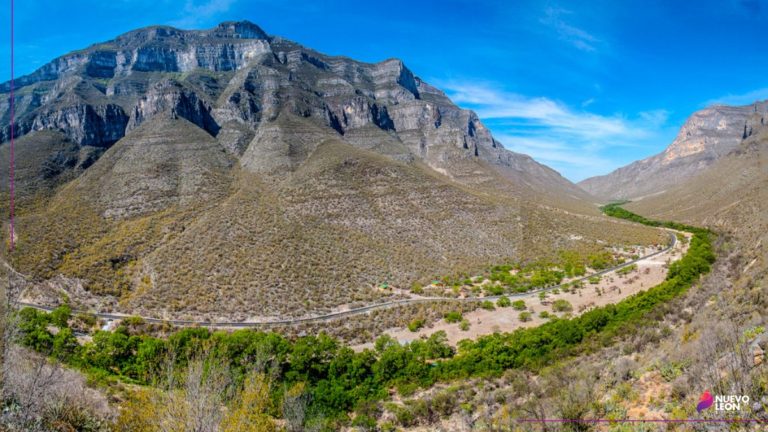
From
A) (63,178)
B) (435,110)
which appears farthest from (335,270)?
(435,110)

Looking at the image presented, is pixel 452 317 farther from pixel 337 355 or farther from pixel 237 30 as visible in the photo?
pixel 237 30

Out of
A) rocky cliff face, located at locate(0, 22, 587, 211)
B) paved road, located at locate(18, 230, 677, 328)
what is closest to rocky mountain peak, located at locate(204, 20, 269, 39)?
rocky cliff face, located at locate(0, 22, 587, 211)

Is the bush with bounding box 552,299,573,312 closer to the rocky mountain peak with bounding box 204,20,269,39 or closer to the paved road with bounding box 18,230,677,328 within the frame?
the paved road with bounding box 18,230,677,328

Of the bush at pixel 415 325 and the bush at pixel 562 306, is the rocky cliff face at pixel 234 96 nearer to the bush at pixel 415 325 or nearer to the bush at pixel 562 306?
the bush at pixel 415 325

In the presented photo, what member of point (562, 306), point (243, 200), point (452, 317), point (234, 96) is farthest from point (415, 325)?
point (234, 96)

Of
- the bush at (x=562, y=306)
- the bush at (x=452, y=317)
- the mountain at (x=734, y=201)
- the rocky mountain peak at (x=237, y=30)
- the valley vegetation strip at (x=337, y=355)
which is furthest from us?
the rocky mountain peak at (x=237, y=30)

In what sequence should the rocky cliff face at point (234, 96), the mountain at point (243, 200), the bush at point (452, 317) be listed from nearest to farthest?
1. the bush at point (452, 317)
2. the mountain at point (243, 200)
3. the rocky cliff face at point (234, 96)

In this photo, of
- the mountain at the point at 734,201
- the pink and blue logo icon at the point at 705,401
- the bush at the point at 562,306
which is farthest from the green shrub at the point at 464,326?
the pink and blue logo icon at the point at 705,401
